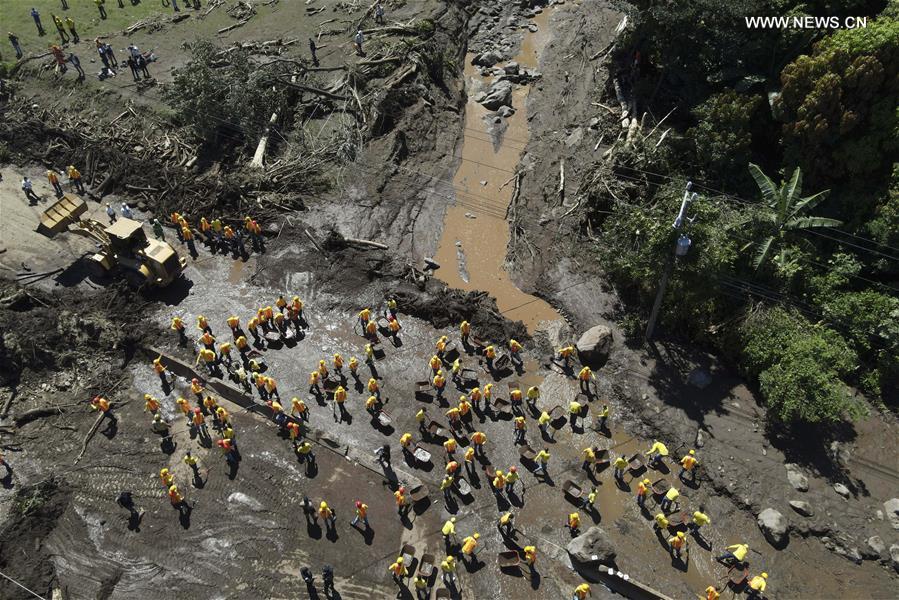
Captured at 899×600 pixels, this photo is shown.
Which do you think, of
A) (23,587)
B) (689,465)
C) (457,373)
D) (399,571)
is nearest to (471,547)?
(399,571)

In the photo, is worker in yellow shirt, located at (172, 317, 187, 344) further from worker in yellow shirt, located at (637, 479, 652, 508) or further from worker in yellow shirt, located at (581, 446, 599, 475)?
worker in yellow shirt, located at (637, 479, 652, 508)

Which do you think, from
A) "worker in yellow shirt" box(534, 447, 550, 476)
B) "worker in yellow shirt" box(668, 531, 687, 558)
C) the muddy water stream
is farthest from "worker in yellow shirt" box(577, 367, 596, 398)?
"worker in yellow shirt" box(668, 531, 687, 558)

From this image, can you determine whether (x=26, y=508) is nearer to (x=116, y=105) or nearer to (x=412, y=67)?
(x=116, y=105)

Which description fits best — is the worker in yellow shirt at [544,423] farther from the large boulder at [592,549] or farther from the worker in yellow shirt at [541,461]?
the large boulder at [592,549]

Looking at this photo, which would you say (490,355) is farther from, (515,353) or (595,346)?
(595,346)

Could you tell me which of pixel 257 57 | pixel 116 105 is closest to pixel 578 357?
pixel 257 57

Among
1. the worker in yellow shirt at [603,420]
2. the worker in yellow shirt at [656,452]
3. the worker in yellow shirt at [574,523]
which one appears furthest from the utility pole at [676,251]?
the worker in yellow shirt at [574,523]
